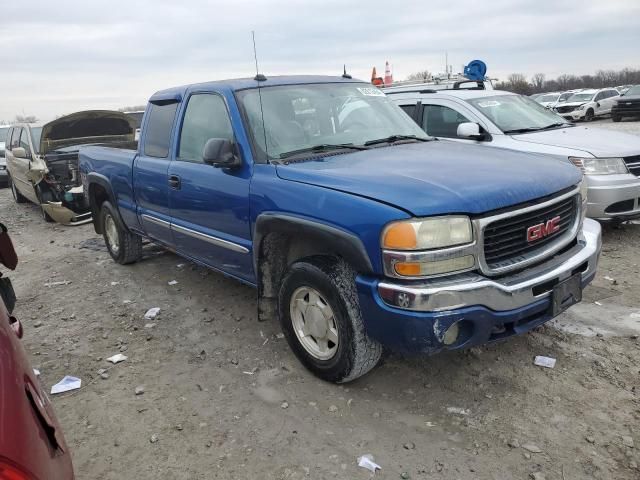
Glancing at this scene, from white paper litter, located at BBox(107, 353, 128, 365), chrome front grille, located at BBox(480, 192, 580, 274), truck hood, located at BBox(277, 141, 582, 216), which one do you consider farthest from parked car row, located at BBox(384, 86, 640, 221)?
white paper litter, located at BBox(107, 353, 128, 365)

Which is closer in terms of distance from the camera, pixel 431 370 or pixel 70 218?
pixel 431 370

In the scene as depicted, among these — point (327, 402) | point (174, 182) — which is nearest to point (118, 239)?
point (174, 182)

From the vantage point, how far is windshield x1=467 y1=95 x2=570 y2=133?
6602mm

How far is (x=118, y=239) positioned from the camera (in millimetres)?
6121

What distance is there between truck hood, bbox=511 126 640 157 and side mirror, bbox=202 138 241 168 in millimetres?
3991

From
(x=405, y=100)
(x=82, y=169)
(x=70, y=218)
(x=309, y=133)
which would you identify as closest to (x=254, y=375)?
(x=309, y=133)

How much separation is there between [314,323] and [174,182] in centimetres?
181

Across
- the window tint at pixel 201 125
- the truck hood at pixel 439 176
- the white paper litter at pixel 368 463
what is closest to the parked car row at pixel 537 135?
the truck hood at pixel 439 176

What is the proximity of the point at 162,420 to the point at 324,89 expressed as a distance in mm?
2664

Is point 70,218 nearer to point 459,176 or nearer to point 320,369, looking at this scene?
point 320,369

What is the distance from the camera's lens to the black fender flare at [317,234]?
2736mm

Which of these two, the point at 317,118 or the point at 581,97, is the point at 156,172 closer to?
the point at 317,118

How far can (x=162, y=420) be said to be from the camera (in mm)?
3105

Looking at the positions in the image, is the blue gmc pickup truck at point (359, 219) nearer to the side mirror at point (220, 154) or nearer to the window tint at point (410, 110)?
the side mirror at point (220, 154)
